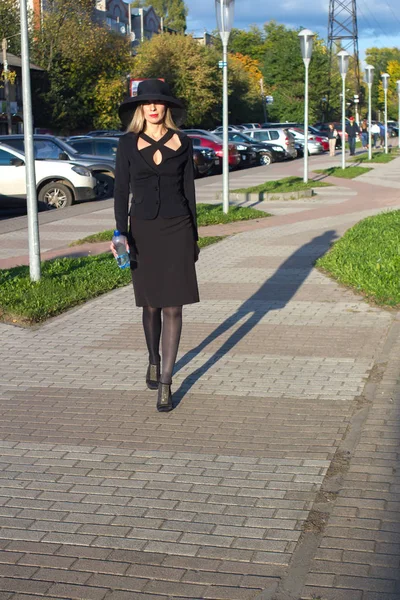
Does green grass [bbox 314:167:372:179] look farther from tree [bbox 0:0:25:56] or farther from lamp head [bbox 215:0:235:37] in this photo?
tree [bbox 0:0:25:56]

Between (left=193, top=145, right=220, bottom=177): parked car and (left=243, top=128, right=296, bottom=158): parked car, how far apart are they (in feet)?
39.6

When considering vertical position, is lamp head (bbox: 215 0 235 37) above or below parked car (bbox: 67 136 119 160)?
above

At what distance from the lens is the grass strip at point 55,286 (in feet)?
28.9

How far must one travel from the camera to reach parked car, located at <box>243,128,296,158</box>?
155 ft

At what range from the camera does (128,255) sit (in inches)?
229

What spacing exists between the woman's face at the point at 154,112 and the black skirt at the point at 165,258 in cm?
61

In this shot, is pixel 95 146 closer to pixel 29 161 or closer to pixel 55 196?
pixel 55 196

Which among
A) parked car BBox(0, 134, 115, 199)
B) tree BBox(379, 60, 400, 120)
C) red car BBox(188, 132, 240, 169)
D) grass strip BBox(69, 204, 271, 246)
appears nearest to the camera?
grass strip BBox(69, 204, 271, 246)

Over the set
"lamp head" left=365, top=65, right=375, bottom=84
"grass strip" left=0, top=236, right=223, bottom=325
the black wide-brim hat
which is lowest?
"grass strip" left=0, top=236, right=223, bottom=325

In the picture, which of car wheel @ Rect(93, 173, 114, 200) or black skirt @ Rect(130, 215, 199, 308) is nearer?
black skirt @ Rect(130, 215, 199, 308)

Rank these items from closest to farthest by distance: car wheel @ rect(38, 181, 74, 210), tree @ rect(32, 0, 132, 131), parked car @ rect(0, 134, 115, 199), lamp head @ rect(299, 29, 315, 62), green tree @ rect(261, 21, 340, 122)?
1. car wheel @ rect(38, 181, 74, 210)
2. parked car @ rect(0, 134, 115, 199)
3. lamp head @ rect(299, 29, 315, 62)
4. tree @ rect(32, 0, 132, 131)
5. green tree @ rect(261, 21, 340, 122)

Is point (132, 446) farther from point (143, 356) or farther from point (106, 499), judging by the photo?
point (143, 356)

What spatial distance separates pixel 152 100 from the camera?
224 inches

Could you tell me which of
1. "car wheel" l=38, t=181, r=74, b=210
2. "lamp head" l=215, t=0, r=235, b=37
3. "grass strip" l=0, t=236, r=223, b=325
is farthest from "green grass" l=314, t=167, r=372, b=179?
"grass strip" l=0, t=236, r=223, b=325
